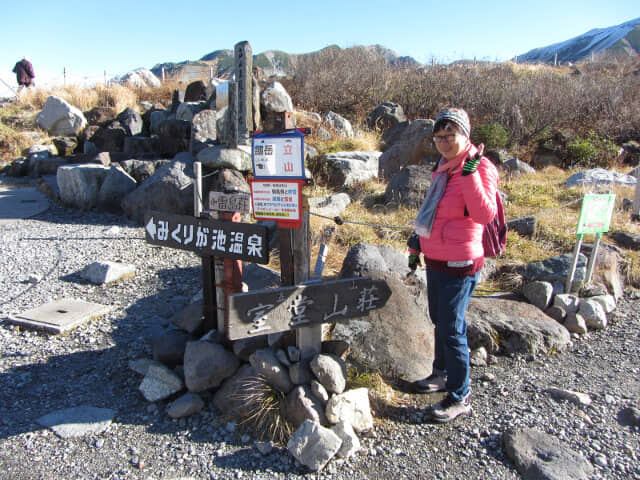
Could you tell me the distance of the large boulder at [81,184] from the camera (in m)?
8.00

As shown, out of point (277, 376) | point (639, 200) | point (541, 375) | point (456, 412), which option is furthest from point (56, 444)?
point (639, 200)

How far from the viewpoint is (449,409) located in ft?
9.37

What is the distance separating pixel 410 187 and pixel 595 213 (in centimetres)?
288

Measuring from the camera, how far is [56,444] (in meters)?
2.64

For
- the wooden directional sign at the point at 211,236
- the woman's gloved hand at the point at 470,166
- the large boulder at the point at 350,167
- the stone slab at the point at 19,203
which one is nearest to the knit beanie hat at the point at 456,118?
the woman's gloved hand at the point at 470,166

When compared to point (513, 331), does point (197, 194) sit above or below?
above

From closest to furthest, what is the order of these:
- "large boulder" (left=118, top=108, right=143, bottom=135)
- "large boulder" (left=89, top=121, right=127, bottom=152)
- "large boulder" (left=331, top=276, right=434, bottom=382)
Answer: "large boulder" (left=331, top=276, right=434, bottom=382)
"large boulder" (left=89, top=121, right=127, bottom=152)
"large boulder" (left=118, top=108, right=143, bottom=135)

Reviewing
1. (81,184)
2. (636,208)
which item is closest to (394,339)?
(636,208)

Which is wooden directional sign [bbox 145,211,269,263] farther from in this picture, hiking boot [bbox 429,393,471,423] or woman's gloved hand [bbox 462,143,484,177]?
hiking boot [bbox 429,393,471,423]

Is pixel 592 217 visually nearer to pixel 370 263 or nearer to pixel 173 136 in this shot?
pixel 370 263

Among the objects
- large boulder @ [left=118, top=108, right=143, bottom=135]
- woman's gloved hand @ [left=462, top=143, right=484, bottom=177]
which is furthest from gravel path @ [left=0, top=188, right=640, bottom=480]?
large boulder @ [left=118, top=108, right=143, bottom=135]

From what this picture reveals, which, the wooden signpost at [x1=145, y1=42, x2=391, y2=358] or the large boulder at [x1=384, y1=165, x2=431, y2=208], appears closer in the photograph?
the wooden signpost at [x1=145, y1=42, x2=391, y2=358]

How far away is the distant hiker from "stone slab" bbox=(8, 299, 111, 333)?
16914mm

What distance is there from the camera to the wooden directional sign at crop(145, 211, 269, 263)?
9.72 ft
